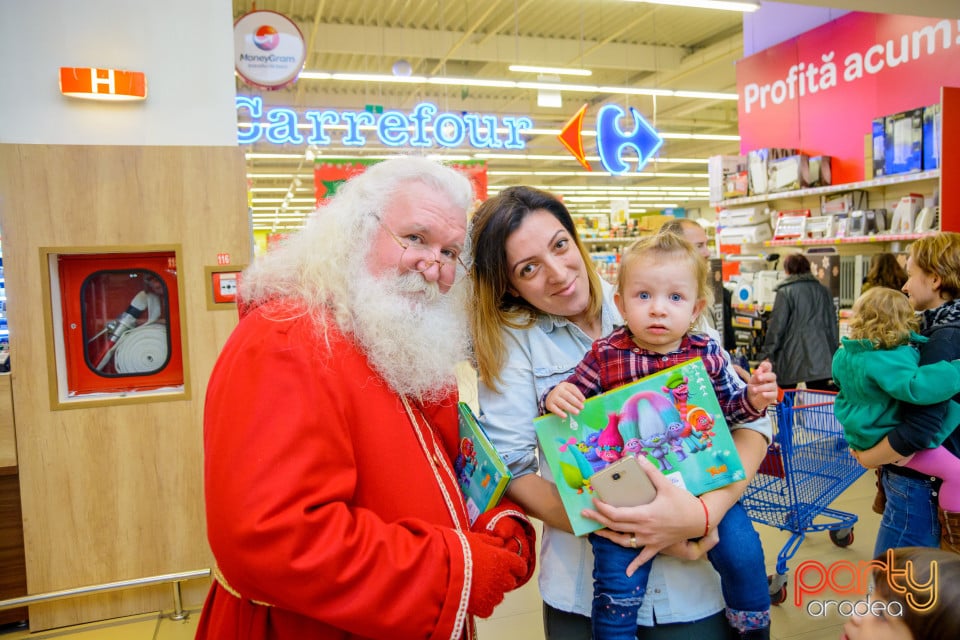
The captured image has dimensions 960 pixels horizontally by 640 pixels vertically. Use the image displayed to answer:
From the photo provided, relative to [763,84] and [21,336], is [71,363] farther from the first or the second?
[763,84]

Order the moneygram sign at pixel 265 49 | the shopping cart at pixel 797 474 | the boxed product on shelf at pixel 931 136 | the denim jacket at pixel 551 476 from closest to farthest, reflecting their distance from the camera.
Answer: the denim jacket at pixel 551 476 → the shopping cart at pixel 797 474 → the boxed product on shelf at pixel 931 136 → the moneygram sign at pixel 265 49

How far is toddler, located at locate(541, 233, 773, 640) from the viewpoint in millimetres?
1423

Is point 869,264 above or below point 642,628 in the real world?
above

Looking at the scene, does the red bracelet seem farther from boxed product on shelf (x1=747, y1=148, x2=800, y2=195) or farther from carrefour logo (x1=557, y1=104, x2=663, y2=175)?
carrefour logo (x1=557, y1=104, x2=663, y2=175)

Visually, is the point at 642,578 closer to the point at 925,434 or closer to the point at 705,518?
the point at 705,518

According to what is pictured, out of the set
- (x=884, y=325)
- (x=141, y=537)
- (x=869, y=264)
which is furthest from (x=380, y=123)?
(x=884, y=325)

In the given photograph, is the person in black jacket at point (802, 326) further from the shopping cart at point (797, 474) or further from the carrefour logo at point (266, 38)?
the carrefour logo at point (266, 38)

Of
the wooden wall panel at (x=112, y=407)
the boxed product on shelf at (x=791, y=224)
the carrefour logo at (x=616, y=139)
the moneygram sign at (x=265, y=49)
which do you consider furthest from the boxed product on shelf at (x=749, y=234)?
the wooden wall panel at (x=112, y=407)

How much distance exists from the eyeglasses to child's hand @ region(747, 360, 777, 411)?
72cm

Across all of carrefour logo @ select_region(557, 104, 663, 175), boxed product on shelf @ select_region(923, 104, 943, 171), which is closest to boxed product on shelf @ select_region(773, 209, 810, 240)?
boxed product on shelf @ select_region(923, 104, 943, 171)

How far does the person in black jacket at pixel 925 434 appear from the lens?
2.55 meters

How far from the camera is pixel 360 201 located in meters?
1.46

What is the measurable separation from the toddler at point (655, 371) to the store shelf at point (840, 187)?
439 centimetres

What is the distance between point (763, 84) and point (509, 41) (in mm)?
6466
